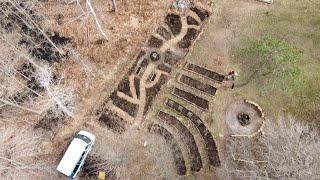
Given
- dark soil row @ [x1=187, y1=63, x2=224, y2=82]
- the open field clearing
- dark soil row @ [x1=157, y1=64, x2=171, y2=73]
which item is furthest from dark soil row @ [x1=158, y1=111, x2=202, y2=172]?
dark soil row @ [x1=187, y1=63, x2=224, y2=82]

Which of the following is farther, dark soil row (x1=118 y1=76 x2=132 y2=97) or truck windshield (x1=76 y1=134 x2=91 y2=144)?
dark soil row (x1=118 y1=76 x2=132 y2=97)

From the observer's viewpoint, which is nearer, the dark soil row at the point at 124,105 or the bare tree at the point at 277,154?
the bare tree at the point at 277,154

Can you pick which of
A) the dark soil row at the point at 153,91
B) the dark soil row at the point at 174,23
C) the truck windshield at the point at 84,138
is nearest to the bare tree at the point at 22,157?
the truck windshield at the point at 84,138

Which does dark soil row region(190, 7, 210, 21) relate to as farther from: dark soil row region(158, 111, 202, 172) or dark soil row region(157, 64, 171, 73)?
dark soil row region(158, 111, 202, 172)

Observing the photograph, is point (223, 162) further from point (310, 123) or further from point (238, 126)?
point (310, 123)

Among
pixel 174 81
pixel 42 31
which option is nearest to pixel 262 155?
pixel 174 81

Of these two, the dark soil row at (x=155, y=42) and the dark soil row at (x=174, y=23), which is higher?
the dark soil row at (x=174, y=23)

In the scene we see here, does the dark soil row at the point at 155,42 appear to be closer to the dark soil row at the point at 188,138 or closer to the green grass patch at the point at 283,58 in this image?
the dark soil row at the point at 188,138
